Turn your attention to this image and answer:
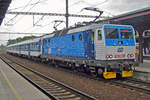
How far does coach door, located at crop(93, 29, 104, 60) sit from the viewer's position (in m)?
11.4

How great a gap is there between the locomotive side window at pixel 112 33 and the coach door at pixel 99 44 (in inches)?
16.3

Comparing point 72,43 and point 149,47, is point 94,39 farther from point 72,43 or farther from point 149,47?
point 149,47

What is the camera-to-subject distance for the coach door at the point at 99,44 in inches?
450

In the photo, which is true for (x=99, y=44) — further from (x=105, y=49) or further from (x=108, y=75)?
(x=108, y=75)

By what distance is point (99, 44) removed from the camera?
1162cm

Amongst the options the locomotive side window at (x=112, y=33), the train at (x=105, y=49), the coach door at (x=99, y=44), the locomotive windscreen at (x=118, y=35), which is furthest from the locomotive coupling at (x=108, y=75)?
the locomotive side window at (x=112, y=33)

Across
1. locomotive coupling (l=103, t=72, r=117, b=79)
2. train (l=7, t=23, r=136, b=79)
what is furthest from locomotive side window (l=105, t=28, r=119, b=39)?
locomotive coupling (l=103, t=72, r=117, b=79)

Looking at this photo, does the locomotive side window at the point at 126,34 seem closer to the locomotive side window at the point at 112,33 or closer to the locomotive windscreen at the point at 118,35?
the locomotive windscreen at the point at 118,35

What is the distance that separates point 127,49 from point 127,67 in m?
1.25

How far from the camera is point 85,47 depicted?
13.1m

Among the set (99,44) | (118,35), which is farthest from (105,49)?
(118,35)

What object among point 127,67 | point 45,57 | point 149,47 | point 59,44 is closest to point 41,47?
point 45,57

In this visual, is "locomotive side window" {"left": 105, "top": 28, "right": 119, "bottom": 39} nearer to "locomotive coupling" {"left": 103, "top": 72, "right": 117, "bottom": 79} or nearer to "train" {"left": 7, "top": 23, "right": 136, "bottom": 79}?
"train" {"left": 7, "top": 23, "right": 136, "bottom": 79}

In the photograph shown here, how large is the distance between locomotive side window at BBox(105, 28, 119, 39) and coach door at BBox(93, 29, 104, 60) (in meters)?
0.41
